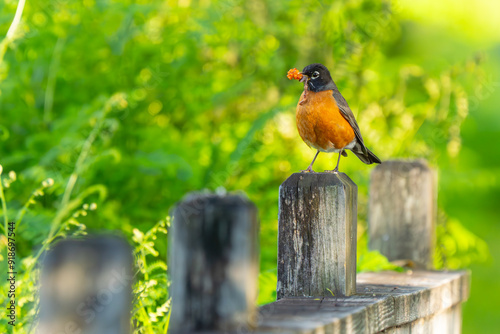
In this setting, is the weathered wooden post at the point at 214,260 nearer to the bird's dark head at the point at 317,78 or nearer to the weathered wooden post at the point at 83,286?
the weathered wooden post at the point at 83,286

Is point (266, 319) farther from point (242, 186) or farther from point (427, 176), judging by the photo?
point (242, 186)

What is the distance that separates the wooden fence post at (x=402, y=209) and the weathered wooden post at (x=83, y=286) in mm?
2394

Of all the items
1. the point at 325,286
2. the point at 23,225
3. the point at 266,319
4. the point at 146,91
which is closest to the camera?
the point at 266,319

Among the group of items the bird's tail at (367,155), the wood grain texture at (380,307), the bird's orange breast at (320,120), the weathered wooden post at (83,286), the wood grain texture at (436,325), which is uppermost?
the bird's orange breast at (320,120)

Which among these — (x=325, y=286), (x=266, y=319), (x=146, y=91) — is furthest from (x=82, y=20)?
(x=266, y=319)

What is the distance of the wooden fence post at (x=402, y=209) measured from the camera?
10.9ft

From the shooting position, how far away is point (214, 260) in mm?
1377

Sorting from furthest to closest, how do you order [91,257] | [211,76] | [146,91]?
[211,76], [146,91], [91,257]

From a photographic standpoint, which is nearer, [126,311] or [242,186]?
[126,311]

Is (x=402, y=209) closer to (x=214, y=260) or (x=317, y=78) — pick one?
(x=317, y=78)

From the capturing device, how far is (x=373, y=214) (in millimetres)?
3383

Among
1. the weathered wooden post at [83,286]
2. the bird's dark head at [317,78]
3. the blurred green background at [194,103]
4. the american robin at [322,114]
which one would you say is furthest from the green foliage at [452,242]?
the weathered wooden post at [83,286]

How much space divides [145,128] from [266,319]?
9.95 feet

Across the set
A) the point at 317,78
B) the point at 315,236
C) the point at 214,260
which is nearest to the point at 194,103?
the point at 317,78
